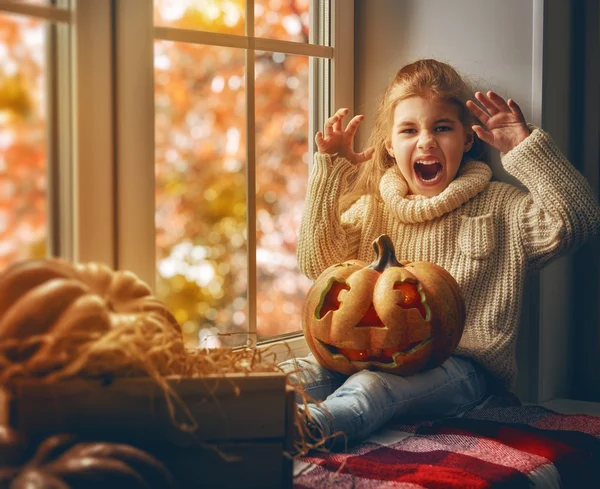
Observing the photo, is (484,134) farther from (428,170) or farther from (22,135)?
(22,135)

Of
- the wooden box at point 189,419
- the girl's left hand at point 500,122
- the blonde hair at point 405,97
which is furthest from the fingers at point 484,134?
the wooden box at point 189,419

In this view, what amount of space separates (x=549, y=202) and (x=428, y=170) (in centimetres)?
31

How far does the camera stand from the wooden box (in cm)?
88

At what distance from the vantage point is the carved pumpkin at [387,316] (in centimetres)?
139

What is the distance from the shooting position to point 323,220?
1719 millimetres

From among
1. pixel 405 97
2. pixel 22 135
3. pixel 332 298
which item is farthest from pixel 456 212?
pixel 22 135

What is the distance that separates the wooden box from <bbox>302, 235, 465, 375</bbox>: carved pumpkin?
418mm

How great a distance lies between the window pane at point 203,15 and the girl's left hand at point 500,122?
0.56m

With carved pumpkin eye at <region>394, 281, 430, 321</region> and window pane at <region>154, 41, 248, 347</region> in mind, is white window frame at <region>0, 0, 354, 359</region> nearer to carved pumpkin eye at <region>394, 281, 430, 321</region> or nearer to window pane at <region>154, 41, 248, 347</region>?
window pane at <region>154, 41, 248, 347</region>

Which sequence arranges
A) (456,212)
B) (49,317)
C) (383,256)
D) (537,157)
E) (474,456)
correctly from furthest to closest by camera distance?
(456,212) < (537,157) < (383,256) < (474,456) < (49,317)

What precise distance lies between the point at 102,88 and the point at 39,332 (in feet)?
2.15

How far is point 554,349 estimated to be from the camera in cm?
180

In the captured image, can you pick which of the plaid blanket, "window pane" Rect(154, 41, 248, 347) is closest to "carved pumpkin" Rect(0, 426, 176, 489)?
the plaid blanket

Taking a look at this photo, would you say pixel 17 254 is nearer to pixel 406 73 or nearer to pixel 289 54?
pixel 289 54
